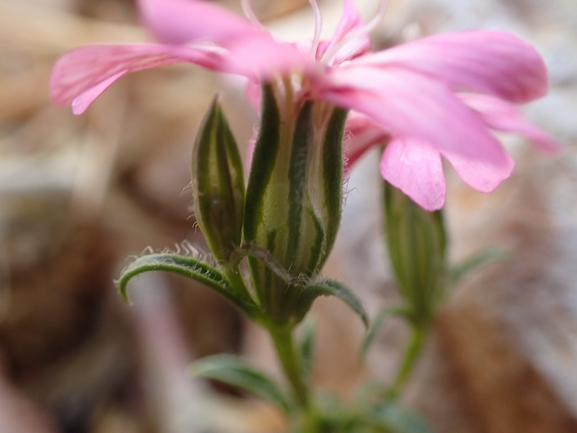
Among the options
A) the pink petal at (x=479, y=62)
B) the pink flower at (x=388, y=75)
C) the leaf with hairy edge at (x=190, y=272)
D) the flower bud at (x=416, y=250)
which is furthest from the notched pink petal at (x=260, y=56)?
the flower bud at (x=416, y=250)

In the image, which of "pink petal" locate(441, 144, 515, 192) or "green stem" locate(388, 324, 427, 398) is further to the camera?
"green stem" locate(388, 324, 427, 398)

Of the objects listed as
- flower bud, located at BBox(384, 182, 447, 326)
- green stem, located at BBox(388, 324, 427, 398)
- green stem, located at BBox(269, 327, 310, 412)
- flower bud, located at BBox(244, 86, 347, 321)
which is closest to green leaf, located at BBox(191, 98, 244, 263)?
flower bud, located at BBox(244, 86, 347, 321)

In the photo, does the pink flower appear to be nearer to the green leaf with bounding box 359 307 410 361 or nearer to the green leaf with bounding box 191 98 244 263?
the green leaf with bounding box 191 98 244 263

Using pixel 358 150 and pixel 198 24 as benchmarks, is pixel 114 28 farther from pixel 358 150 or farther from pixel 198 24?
pixel 198 24

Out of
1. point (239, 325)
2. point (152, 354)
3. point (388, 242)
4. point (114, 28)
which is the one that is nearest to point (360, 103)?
point (388, 242)

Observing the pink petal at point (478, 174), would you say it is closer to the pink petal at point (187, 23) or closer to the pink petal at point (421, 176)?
the pink petal at point (421, 176)

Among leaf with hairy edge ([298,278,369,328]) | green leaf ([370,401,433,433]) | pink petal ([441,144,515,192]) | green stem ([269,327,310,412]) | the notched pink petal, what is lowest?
green leaf ([370,401,433,433])
